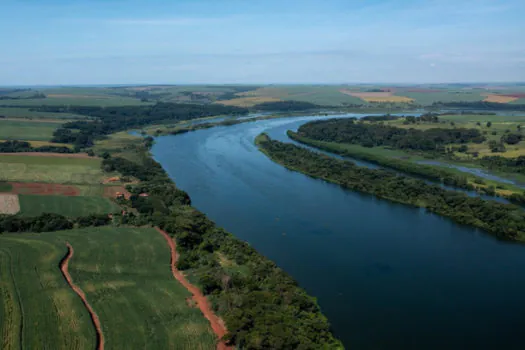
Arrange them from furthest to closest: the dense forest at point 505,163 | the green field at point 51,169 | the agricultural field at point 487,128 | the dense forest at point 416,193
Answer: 1. the agricultural field at point 487,128
2. the dense forest at point 505,163
3. the green field at point 51,169
4. the dense forest at point 416,193

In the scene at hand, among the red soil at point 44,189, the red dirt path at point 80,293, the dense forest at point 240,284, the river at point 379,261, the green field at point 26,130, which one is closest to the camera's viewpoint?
the red dirt path at point 80,293

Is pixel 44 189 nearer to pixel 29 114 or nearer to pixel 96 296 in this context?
pixel 96 296

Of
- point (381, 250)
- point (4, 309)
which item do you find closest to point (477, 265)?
point (381, 250)

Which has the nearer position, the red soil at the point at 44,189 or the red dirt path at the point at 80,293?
the red dirt path at the point at 80,293

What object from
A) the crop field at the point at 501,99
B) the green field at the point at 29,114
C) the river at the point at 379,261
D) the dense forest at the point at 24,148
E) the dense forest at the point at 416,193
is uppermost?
the crop field at the point at 501,99

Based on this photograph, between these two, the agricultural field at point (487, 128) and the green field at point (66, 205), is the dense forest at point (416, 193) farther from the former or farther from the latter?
the green field at point (66, 205)

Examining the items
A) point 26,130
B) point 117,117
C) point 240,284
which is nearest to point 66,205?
point 240,284

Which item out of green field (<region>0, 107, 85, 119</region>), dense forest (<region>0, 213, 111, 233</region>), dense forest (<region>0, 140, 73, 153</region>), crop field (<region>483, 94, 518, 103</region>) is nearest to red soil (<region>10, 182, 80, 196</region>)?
dense forest (<region>0, 213, 111, 233</region>)

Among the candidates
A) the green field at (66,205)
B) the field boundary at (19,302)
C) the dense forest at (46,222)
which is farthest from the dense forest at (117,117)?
the field boundary at (19,302)
